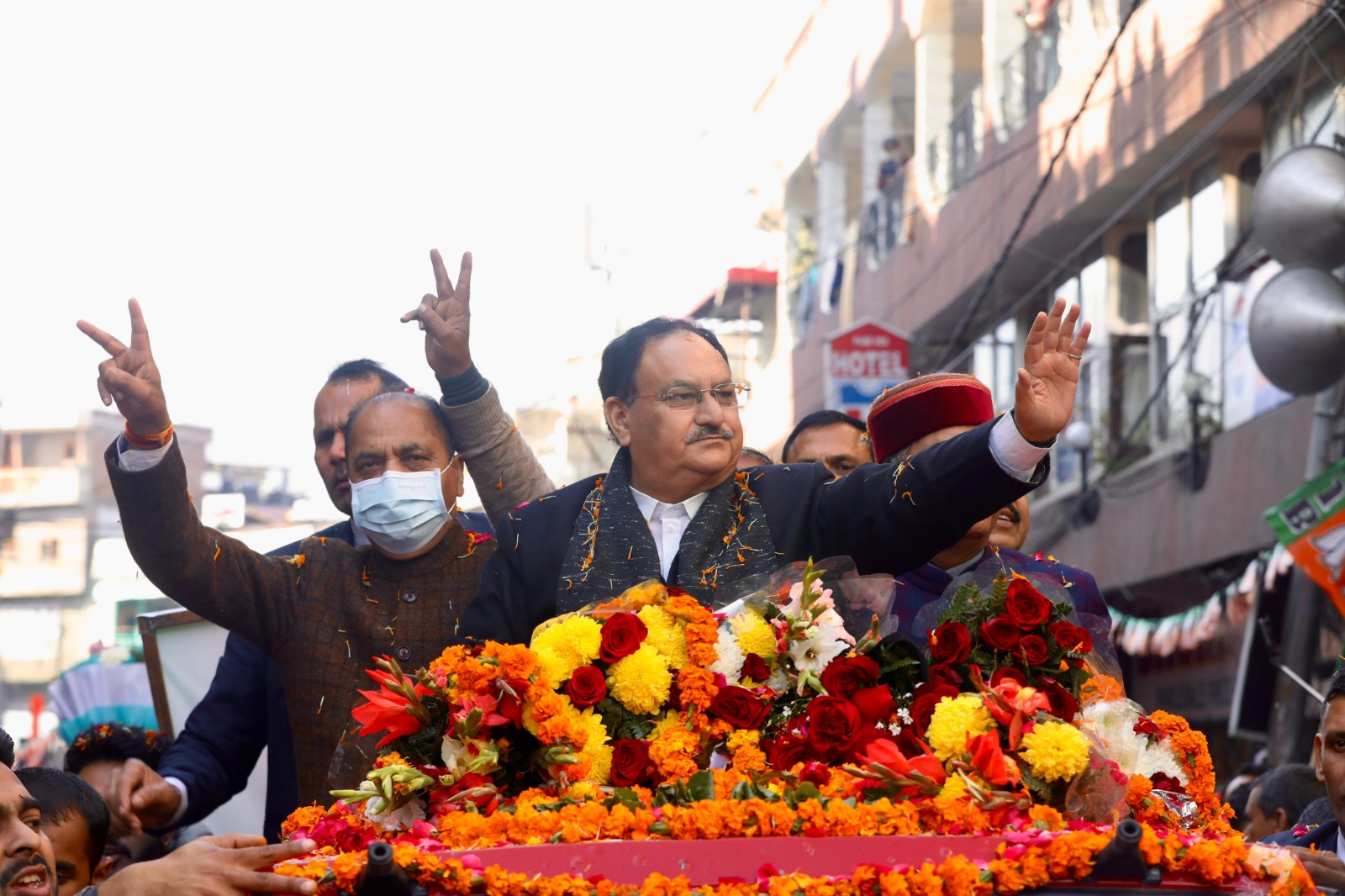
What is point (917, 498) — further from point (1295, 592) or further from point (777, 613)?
point (1295, 592)

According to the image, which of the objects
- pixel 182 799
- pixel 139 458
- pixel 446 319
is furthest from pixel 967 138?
pixel 139 458

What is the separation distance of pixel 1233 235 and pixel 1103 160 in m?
2.22

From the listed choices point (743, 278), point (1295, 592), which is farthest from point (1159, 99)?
point (743, 278)

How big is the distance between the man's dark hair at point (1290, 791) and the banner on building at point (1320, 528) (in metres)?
2.27

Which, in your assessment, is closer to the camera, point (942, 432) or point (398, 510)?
point (942, 432)

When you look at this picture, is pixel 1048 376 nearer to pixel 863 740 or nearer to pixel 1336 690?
pixel 863 740

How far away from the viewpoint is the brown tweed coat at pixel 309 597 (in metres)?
4.55

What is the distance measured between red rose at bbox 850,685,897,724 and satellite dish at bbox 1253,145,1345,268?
633 cm

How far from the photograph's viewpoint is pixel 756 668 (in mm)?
3342

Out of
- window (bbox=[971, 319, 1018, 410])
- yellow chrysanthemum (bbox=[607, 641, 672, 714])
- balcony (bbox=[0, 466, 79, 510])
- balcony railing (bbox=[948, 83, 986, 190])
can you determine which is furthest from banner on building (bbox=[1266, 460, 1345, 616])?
balcony (bbox=[0, 466, 79, 510])

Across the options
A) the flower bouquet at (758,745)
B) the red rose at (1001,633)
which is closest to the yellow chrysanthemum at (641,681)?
the flower bouquet at (758,745)

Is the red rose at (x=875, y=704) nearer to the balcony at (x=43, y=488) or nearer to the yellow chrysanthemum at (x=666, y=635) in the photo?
the yellow chrysanthemum at (x=666, y=635)

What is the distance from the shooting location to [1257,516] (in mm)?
14477

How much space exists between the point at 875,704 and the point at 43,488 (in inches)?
2310
